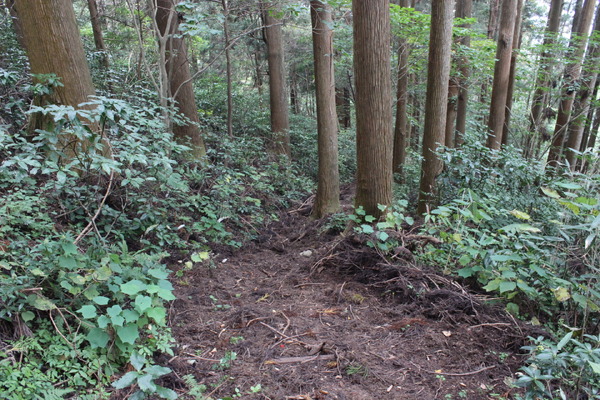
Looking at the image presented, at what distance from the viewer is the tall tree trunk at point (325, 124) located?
22.3 feet

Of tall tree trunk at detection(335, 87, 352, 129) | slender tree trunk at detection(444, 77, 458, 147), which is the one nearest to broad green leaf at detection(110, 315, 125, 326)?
slender tree trunk at detection(444, 77, 458, 147)

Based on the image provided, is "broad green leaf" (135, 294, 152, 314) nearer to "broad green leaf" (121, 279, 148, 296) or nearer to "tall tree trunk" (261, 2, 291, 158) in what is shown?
"broad green leaf" (121, 279, 148, 296)

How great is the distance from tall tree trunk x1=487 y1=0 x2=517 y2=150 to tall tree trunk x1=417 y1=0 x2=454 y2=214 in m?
2.83

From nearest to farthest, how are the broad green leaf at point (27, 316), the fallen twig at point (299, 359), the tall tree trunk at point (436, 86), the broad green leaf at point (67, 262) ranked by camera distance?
the broad green leaf at point (27, 316) → the broad green leaf at point (67, 262) → the fallen twig at point (299, 359) → the tall tree trunk at point (436, 86)

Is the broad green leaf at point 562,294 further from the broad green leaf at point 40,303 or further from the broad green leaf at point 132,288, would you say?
the broad green leaf at point 40,303

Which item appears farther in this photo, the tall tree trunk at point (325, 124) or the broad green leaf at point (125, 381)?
the tall tree trunk at point (325, 124)

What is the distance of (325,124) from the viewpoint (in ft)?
23.5

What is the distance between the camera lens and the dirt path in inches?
99.1

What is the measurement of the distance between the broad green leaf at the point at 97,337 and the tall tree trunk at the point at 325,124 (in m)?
4.93

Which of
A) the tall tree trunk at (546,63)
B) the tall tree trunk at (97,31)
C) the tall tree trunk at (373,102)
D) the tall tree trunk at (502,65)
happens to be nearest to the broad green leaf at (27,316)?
the tall tree trunk at (373,102)

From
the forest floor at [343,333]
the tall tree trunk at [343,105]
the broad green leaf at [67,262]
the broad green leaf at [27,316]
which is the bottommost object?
the tall tree trunk at [343,105]

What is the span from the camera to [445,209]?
363 centimetres

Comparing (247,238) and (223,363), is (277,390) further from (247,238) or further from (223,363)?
(247,238)

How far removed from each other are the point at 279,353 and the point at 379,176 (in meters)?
2.52
